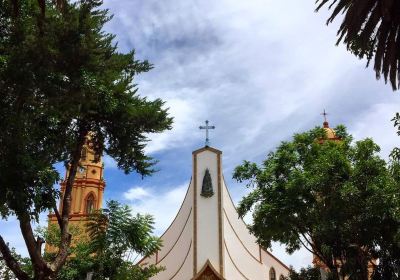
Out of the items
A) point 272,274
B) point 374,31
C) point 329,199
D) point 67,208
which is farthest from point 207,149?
point 374,31

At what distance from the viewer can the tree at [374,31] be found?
8.14 metres

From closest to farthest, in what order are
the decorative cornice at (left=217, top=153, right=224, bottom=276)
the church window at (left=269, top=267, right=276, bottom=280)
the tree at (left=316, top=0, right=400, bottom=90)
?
the tree at (left=316, top=0, right=400, bottom=90)
the decorative cornice at (left=217, top=153, right=224, bottom=276)
the church window at (left=269, top=267, right=276, bottom=280)

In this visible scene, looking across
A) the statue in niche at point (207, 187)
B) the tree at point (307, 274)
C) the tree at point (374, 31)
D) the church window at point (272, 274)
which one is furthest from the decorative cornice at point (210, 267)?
the tree at point (374, 31)

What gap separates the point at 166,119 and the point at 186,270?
67.9ft

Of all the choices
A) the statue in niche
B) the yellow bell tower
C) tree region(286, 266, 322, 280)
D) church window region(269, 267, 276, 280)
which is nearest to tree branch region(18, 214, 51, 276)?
tree region(286, 266, 322, 280)

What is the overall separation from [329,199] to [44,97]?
35.1ft

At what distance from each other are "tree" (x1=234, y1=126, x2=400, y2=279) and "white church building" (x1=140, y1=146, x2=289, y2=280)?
14.1m

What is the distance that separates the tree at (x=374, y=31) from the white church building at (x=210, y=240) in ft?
86.8

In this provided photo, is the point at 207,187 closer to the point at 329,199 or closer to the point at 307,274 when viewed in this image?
the point at 307,274

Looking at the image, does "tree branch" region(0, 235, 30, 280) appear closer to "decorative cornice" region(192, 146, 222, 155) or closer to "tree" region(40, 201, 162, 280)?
"tree" region(40, 201, 162, 280)

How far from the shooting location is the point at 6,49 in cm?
1280

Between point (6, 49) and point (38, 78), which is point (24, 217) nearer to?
point (38, 78)

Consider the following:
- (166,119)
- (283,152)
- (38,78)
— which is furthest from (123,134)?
(283,152)

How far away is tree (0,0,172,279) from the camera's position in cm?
1220
